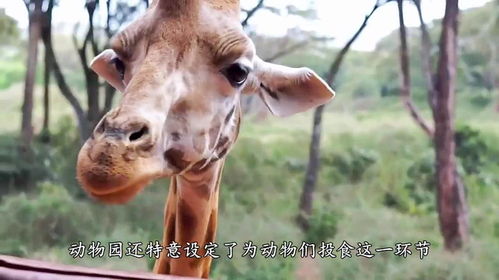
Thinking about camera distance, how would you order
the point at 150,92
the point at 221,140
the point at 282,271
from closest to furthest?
1. the point at 150,92
2. the point at 221,140
3. the point at 282,271

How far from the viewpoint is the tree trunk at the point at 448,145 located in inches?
50.8

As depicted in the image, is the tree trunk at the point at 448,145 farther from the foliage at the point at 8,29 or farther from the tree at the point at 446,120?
the foliage at the point at 8,29

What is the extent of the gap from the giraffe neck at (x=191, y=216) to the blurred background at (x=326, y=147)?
0.29 meters

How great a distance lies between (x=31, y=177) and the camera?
56.4 inches

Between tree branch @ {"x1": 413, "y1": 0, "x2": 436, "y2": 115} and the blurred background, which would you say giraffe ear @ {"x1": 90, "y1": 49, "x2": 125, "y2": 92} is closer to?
the blurred background

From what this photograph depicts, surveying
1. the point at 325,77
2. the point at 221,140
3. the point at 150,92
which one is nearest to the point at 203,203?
the point at 221,140

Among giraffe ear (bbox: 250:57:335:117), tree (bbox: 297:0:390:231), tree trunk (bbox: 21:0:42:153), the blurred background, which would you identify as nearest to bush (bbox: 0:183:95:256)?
the blurred background

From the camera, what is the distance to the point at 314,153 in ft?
4.48

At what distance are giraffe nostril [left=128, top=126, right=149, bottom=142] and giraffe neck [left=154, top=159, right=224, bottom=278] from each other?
0.20 m

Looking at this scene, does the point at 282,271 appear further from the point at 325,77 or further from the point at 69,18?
the point at 69,18

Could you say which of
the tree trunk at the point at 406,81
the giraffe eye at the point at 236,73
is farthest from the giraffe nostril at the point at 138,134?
the tree trunk at the point at 406,81

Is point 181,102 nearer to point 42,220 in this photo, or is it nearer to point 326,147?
point 326,147

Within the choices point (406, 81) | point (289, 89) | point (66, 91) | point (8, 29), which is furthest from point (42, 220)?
point (406, 81)

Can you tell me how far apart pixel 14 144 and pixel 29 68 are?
18cm
